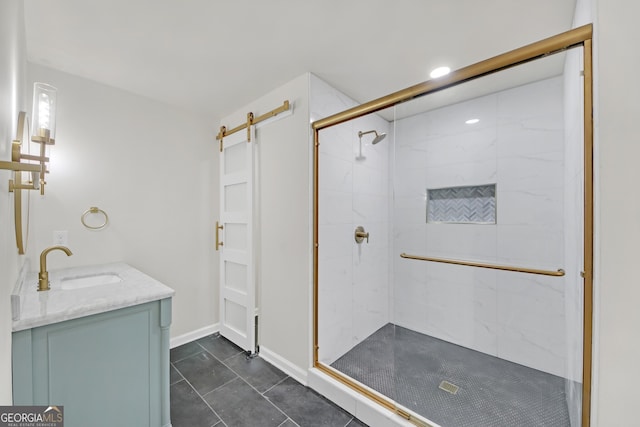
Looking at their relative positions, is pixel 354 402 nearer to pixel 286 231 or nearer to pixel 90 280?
pixel 286 231

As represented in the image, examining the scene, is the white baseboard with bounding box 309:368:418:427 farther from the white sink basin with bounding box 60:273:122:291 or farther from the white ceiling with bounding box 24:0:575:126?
the white ceiling with bounding box 24:0:575:126

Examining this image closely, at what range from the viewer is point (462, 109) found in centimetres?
225

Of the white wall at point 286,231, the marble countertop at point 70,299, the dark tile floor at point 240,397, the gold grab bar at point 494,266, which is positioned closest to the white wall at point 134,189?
the marble countertop at point 70,299

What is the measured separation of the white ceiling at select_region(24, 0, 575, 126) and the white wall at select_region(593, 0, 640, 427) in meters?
0.68

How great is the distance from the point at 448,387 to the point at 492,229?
131 cm

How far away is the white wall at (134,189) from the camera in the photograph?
1905 mm

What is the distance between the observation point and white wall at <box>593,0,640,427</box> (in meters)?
0.76

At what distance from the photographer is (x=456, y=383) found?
1.82 meters

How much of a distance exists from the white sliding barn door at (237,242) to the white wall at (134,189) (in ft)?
0.68

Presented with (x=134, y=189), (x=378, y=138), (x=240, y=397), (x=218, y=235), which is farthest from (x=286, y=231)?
(x=134, y=189)

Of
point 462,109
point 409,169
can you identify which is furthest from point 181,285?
point 462,109

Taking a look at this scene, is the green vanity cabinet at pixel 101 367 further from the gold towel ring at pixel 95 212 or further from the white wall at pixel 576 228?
the white wall at pixel 576 228

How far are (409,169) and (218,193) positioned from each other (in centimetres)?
209

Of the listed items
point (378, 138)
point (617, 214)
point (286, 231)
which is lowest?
point (286, 231)
